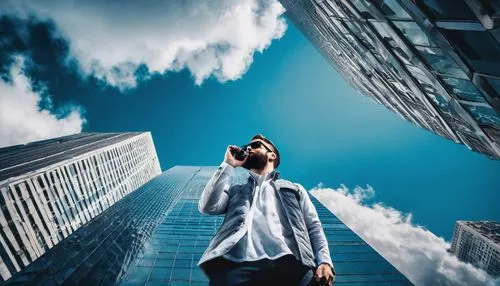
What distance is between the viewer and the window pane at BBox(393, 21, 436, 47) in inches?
285

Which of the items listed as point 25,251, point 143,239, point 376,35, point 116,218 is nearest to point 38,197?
point 25,251

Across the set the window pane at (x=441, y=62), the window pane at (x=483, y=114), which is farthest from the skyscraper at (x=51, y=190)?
the window pane at (x=483, y=114)

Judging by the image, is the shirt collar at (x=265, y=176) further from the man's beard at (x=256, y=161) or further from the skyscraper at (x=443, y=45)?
the skyscraper at (x=443, y=45)

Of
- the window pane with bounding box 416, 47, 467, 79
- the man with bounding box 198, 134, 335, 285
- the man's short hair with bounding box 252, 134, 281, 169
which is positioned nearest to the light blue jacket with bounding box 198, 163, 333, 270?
the man with bounding box 198, 134, 335, 285

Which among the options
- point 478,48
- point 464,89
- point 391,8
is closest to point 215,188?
point 478,48

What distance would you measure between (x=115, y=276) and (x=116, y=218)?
2136 cm

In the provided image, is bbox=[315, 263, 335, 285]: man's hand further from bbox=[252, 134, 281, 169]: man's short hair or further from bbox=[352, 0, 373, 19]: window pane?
bbox=[352, 0, 373, 19]: window pane

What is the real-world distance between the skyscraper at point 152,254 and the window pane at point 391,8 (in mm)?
15949

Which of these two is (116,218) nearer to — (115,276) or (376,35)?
(115,276)

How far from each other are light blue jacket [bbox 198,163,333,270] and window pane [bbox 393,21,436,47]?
6016mm

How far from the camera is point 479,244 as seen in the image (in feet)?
376

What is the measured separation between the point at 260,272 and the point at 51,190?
55602 mm

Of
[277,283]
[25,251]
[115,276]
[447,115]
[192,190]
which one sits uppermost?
[277,283]

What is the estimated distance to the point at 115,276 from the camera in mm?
19984
